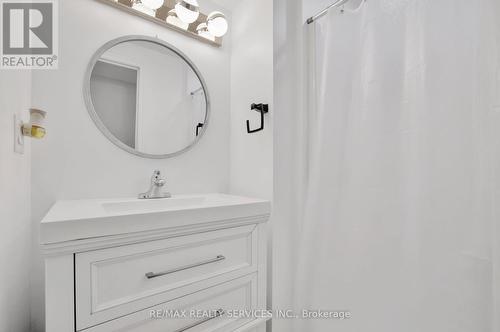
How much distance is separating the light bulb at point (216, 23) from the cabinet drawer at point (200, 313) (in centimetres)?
128

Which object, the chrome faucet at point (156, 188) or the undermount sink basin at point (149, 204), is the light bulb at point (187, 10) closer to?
the chrome faucet at point (156, 188)

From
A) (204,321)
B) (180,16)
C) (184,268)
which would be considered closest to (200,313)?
(204,321)

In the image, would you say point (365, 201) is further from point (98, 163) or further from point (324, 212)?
point (98, 163)

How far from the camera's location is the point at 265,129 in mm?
1250

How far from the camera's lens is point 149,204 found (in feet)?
3.49

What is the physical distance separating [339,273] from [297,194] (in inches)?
16.6

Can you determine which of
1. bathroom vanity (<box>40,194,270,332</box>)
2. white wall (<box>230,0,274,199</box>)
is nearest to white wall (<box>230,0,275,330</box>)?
white wall (<box>230,0,274,199</box>)

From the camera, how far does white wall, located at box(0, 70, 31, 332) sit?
2.02 feet

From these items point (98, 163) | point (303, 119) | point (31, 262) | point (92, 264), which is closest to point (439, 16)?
point (303, 119)

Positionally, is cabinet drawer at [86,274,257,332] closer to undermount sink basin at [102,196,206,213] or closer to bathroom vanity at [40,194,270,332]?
bathroom vanity at [40,194,270,332]

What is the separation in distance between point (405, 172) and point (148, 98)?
123cm

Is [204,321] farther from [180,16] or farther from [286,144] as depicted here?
[180,16]

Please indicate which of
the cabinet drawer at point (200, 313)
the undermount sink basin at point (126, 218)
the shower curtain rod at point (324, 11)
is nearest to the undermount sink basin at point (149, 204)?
the undermount sink basin at point (126, 218)

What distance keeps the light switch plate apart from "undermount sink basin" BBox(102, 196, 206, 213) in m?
0.32
